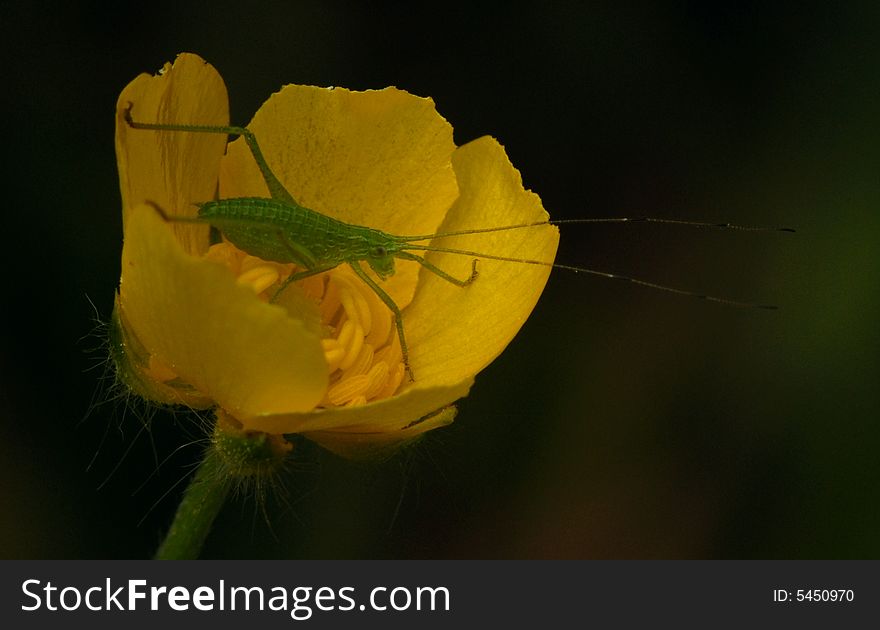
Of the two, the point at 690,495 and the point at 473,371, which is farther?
the point at 690,495

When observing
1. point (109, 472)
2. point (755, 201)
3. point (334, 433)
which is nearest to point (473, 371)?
point (334, 433)

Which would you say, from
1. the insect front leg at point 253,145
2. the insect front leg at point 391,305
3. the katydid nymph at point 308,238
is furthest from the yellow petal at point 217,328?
the insect front leg at point 391,305

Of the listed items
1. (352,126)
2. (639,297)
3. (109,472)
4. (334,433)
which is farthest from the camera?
(639,297)

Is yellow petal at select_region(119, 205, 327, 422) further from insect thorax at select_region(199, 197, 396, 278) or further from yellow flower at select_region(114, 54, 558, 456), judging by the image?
insect thorax at select_region(199, 197, 396, 278)

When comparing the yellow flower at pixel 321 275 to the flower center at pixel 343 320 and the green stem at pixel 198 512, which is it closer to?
the flower center at pixel 343 320

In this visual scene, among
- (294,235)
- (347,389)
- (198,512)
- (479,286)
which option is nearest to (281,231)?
(294,235)

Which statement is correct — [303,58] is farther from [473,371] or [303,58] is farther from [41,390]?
[473,371]

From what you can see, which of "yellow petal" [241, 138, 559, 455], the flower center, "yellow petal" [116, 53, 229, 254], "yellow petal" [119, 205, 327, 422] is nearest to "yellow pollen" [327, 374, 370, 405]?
the flower center
